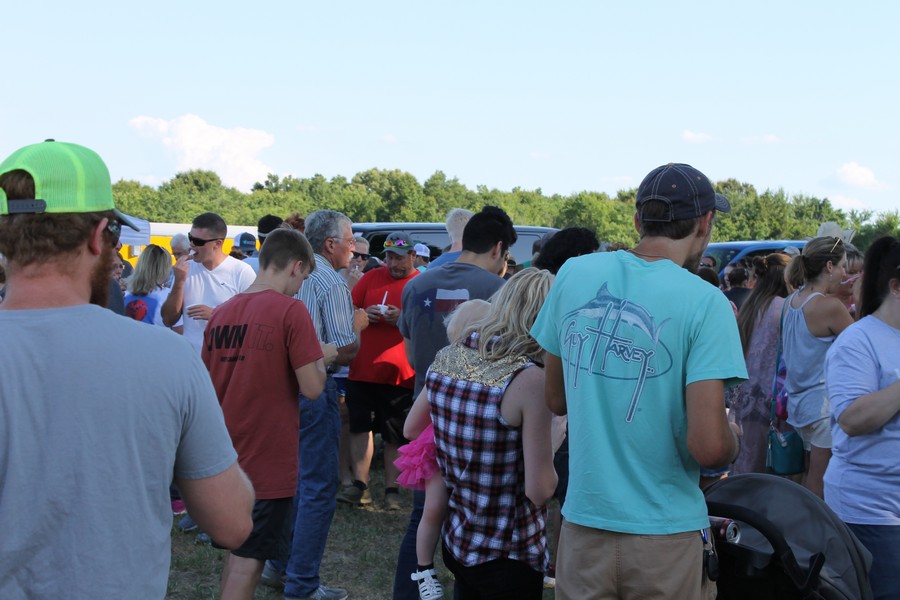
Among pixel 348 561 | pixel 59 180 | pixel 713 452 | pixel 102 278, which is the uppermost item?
pixel 59 180

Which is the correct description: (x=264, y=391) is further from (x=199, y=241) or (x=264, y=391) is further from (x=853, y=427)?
(x=199, y=241)

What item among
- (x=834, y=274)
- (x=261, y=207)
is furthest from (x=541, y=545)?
(x=261, y=207)

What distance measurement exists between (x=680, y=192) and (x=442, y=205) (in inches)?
1471

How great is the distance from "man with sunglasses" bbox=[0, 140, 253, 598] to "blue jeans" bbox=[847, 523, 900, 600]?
8.24 ft

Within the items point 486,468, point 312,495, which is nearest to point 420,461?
point 486,468

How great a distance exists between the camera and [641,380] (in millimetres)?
2398

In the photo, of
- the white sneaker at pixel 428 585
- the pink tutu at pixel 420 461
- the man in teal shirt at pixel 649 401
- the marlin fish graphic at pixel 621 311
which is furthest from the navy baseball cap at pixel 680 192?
the white sneaker at pixel 428 585

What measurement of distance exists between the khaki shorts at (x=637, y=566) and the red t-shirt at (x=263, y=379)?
1.88 meters

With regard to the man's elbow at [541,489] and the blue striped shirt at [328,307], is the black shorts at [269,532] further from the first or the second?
the man's elbow at [541,489]

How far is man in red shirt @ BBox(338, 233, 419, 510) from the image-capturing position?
683 cm

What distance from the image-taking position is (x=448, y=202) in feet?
131

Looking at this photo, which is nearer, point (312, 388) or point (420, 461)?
point (420, 461)

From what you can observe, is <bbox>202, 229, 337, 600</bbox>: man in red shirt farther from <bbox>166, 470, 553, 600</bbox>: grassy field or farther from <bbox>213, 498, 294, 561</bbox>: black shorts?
<bbox>166, 470, 553, 600</bbox>: grassy field

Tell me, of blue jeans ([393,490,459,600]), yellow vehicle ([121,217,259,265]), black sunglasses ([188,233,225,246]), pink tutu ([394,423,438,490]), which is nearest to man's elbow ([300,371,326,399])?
pink tutu ([394,423,438,490])
